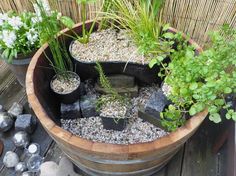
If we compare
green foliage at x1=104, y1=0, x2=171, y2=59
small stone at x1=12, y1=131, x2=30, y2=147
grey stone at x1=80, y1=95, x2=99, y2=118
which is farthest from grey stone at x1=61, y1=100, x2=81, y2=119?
green foliage at x1=104, y1=0, x2=171, y2=59

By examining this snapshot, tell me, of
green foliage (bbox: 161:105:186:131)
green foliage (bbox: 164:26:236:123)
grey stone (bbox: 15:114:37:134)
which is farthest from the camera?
grey stone (bbox: 15:114:37:134)

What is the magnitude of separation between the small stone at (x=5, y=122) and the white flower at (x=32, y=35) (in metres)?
0.37

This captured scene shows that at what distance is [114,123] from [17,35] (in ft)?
1.78

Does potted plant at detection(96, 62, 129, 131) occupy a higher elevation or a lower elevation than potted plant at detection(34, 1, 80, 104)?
lower

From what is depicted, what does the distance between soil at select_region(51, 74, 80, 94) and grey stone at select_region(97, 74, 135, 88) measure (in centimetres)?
13

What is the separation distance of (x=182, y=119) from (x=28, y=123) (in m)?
0.68

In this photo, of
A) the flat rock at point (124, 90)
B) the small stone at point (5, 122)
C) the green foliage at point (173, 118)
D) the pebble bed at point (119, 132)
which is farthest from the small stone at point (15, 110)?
the green foliage at point (173, 118)

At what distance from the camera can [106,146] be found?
764 mm

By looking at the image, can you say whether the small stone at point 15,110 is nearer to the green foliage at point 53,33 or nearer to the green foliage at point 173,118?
the green foliage at point 53,33

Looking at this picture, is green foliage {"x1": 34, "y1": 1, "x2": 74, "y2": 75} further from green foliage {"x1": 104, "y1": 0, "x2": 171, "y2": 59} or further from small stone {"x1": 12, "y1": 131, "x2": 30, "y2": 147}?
small stone {"x1": 12, "y1": 131, "x2": 30, "y2": 147}

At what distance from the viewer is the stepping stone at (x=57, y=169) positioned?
1.07 meters

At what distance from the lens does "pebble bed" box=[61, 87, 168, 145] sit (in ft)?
3.40

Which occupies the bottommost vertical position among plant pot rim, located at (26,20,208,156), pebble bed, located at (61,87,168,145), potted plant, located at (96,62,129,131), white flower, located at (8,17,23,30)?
pebble bed, located at (61,87,168,145)

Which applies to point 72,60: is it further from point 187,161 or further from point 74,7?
point 187,161
